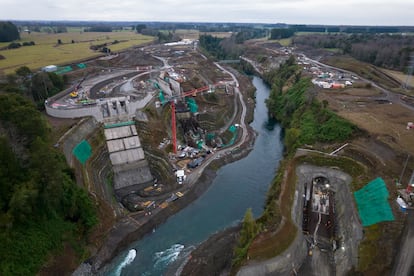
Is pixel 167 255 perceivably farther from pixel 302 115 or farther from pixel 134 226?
pixel 302 115

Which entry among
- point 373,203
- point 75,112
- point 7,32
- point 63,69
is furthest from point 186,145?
point 7,32

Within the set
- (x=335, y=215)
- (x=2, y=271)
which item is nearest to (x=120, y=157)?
(x=2, y=271)

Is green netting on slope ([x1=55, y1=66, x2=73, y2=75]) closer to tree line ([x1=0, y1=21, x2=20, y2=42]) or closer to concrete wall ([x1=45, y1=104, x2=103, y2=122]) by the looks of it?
concrete wall ([x1=45, y1=104, x2=103, y2=122])

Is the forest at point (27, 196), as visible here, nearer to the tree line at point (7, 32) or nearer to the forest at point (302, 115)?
the forest at point (302, 115)

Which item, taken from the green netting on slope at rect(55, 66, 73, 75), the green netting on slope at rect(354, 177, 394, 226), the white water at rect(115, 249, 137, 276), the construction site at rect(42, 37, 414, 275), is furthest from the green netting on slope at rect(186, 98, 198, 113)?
the green netting on slope at rect(354, 177, 394, 226)

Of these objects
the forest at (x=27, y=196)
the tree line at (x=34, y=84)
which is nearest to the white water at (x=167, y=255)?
the forest at (x=27, y=196)
